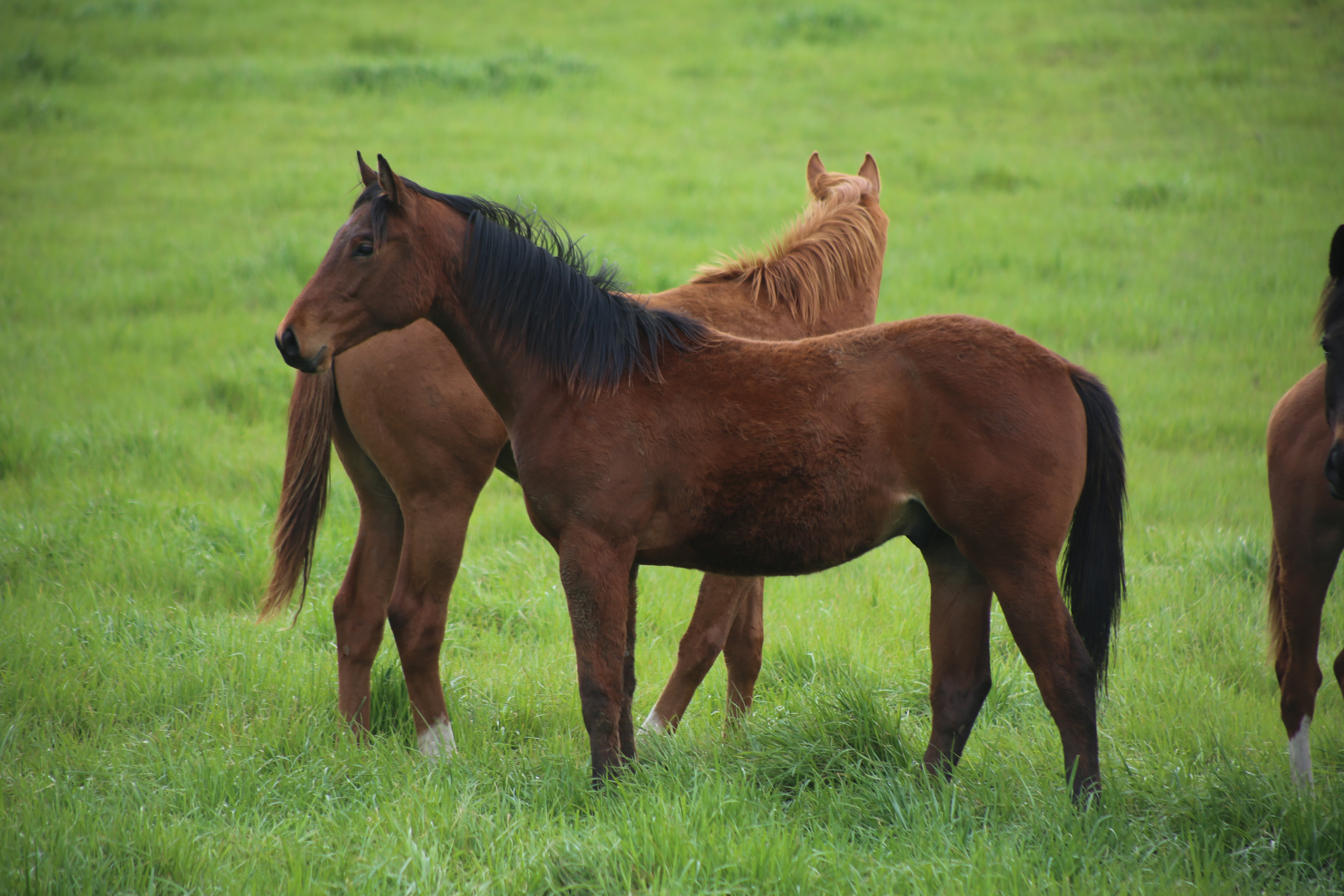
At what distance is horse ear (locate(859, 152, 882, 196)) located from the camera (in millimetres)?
5016

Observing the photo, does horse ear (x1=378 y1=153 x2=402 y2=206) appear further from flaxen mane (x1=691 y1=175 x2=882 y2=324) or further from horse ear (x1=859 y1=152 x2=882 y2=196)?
horse ear (x1=859 y1=152 x2=882 y2=196)

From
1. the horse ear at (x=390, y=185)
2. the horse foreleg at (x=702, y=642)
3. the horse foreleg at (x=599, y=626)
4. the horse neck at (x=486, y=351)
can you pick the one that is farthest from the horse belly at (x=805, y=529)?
the horse ear at (x=390, y=185)

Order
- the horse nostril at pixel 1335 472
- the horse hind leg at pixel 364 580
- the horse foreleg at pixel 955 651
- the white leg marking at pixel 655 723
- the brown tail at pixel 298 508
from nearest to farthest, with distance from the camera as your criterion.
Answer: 1. the horse nostril at pixel 1335 472
2. the horse foreleg at pixel 955 651
3. the white leg marking at pixel 655 723
4. the horse hind leg at pixel 364 580
5. the brown tail at pixel 298 508

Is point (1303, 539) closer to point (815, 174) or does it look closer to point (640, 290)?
point (815, 174)

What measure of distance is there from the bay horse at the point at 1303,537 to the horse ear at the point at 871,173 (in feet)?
6.82

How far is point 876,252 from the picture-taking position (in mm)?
4609

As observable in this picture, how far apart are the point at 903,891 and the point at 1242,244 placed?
9.37 m

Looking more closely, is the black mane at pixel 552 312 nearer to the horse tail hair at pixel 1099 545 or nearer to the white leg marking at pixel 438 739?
the horse tail hair at pixel 1099 545

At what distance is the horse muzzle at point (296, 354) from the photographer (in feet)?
9.95

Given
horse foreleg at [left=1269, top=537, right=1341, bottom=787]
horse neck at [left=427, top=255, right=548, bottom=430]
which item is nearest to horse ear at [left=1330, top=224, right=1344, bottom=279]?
horse foreleg at [left=1269, top=537, right=1341, bottom=787]

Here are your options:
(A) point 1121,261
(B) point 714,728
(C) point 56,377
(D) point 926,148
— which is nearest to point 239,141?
(C) point 56,377

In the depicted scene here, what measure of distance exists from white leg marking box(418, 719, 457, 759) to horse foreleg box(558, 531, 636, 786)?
2.85 feet

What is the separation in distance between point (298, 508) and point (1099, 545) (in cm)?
330

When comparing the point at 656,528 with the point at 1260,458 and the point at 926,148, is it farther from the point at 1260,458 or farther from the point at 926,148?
the point at 926,148
